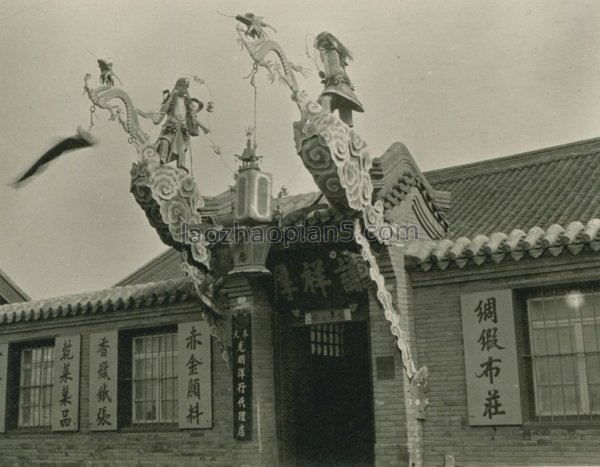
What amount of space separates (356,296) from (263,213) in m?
2.06

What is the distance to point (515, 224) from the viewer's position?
46.6 ft

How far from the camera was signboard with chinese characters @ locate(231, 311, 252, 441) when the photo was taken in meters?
10.6

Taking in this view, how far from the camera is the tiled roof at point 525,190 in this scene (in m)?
13.9

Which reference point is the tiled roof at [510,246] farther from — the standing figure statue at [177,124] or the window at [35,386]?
the window at [35,386]

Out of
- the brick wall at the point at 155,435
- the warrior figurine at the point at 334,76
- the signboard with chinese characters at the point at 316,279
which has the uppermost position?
the warrior figurine at the point at 334,76

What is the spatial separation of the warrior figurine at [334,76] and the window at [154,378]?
15.7 ft

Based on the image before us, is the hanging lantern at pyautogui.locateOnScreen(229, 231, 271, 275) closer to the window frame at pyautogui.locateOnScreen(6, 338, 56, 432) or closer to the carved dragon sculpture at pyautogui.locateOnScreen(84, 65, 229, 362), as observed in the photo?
the carved dragon sculpture at pyautogui.locateOnScreen(84, 65, 229, 362)

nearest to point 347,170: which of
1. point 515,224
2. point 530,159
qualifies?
point 515,224

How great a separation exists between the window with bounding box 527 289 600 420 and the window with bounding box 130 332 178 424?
215 inches

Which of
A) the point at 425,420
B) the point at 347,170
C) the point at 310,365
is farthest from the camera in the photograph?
the point at 310,365

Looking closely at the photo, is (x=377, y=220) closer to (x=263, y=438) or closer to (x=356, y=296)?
(x=356, y=296)

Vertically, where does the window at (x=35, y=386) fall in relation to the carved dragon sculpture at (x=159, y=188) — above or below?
below

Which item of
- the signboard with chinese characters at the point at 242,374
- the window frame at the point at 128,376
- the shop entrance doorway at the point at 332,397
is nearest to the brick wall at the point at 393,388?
the shop entrance doorway at the point at 332,397

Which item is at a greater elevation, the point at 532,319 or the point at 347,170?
the point at 347,170
